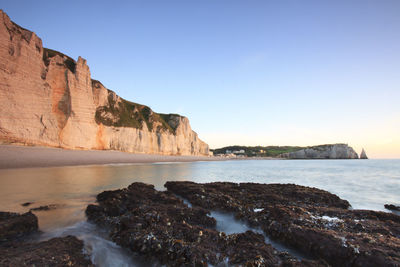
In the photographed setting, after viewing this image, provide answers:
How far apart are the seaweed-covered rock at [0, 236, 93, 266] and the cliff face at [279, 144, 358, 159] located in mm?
106377

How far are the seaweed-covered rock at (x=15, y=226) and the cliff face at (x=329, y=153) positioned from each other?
106650mm

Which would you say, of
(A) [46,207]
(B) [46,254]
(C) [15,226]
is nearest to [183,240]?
(B) [46,254]

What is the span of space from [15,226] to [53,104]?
25359 mm

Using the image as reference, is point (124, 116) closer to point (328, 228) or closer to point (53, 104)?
point (53, 104)

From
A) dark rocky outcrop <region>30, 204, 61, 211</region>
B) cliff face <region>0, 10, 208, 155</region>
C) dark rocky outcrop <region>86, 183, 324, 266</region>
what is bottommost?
dark rocky outcrop <region>30, 204, 61, 211</region>

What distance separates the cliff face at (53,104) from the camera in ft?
57.5

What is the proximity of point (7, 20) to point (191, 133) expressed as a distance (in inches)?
1880

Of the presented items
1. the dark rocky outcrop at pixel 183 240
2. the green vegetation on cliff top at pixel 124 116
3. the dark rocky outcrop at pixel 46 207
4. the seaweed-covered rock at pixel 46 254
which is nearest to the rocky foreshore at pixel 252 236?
the dark rocky outcrop at pixel 183 240

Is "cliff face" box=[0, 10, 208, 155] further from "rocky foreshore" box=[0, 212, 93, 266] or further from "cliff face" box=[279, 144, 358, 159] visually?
"cliff face" box=[279, 144, 358, 159]

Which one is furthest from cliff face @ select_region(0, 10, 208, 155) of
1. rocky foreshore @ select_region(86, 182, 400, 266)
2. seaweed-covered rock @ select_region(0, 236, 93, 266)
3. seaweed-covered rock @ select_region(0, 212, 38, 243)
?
seaweed-covered rock @ select_region(0, 236, 93, 266)

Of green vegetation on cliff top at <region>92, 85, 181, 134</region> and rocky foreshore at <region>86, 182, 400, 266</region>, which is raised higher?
green vegetation on cliff top at <region>92, 85, 181, 134</region>

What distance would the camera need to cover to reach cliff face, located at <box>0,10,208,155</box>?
1752 centimetres

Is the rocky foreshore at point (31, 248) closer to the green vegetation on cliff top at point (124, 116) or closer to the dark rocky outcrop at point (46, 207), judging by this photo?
the dark rocky outcrop at point (46, 207)

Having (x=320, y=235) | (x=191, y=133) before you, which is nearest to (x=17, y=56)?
(x=320, y=235)
